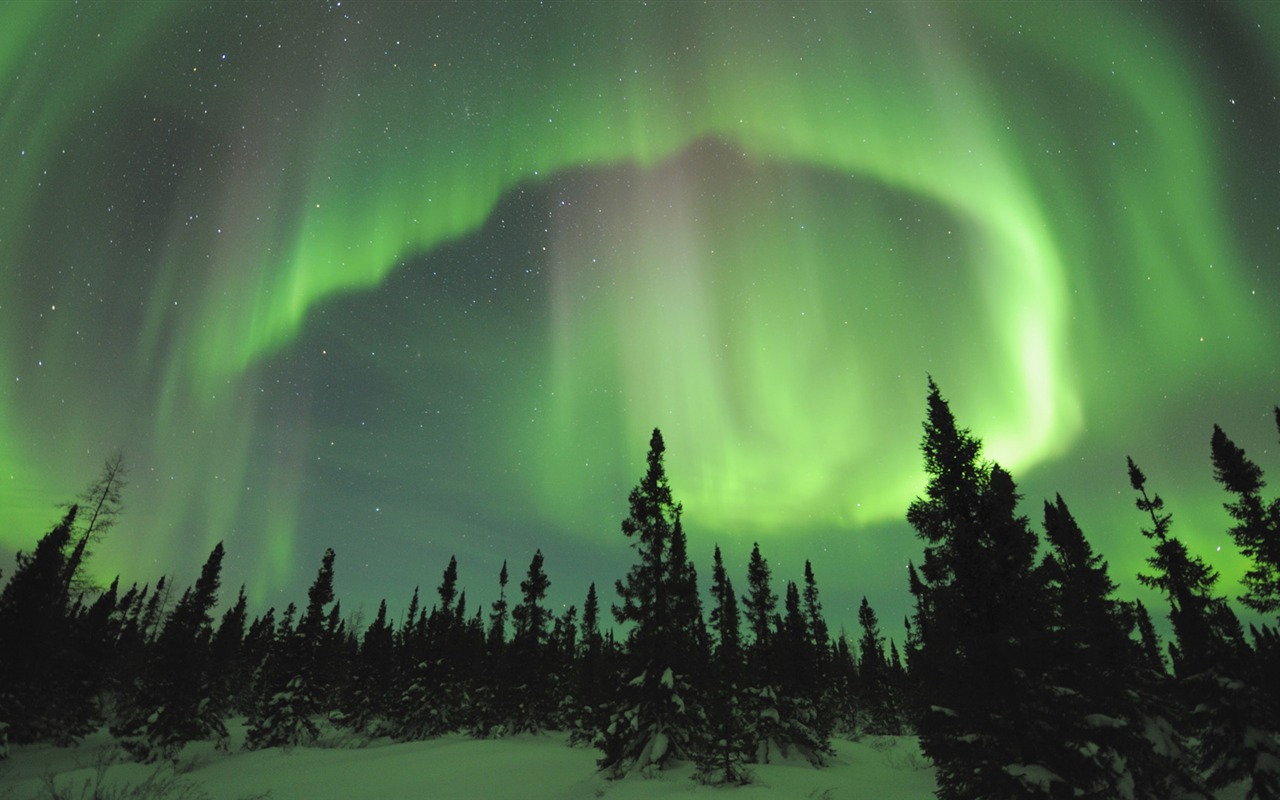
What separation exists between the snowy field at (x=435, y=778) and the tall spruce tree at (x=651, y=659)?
1.30 metres

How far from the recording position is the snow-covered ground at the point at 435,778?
16703 mm

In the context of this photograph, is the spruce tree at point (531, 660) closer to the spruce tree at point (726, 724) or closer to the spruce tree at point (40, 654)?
the spruce tree at point (726, 724)

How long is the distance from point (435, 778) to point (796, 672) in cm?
2121

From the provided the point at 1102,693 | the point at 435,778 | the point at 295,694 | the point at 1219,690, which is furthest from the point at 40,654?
the point at 1219,690

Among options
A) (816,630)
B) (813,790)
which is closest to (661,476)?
(813,790)

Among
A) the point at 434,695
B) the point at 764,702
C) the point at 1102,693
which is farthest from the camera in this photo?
the point at 434,695

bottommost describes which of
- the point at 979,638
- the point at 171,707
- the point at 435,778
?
the point at 435,778

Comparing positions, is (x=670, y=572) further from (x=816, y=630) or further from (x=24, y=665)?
(x=816, y=630)

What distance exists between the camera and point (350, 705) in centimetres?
4847

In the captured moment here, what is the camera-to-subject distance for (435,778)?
755 inches

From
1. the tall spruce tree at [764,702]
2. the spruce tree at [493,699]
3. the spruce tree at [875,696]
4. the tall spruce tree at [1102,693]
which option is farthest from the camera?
the spruce tree at [875,696]

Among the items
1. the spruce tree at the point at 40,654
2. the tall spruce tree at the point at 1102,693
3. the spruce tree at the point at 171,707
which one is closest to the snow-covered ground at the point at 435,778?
the spruce tree at the point at 171,707

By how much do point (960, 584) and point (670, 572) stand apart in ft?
45.2

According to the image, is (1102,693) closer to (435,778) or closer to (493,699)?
(435,778)
